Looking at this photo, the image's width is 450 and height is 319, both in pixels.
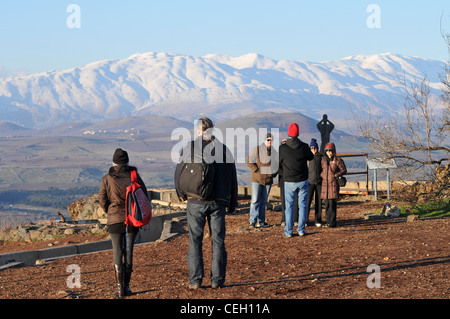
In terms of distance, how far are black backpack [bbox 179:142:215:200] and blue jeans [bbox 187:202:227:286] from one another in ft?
0.46

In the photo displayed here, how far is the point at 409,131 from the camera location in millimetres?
17875

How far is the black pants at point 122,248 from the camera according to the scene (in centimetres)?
768

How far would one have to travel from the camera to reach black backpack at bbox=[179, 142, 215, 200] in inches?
293

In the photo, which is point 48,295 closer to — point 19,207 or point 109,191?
point 109,191

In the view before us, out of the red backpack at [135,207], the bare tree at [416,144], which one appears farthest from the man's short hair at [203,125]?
the bare tree at [416,144]

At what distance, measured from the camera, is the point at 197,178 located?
7.47 meters

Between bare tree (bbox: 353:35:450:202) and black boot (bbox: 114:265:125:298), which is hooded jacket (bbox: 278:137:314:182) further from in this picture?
bare tree (bbox: 353:35:450:202)

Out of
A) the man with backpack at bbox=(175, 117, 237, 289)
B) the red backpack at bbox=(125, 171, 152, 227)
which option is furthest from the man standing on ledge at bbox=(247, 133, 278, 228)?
the red backpack at bbox=(125, 171, 152, 227)

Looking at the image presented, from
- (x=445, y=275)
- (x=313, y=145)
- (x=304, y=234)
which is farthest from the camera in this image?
(x=313, y=145)

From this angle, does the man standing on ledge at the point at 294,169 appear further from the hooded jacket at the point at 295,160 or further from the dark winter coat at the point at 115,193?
the dark winter coat at the point at 115,193

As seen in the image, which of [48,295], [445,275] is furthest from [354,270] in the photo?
[48,295]
